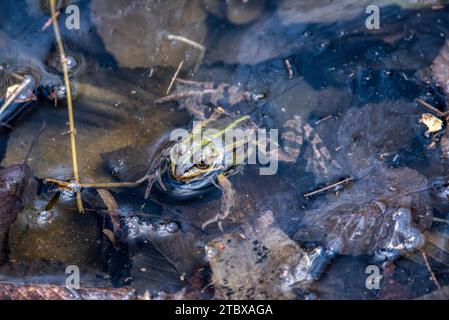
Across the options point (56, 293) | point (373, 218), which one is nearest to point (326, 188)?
point (373, 218)

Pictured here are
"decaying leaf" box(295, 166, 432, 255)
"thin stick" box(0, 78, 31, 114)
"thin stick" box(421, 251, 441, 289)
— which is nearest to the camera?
"thin stick" box(421, 251, 441, 289)

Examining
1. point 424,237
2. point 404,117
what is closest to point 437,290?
point 424,237

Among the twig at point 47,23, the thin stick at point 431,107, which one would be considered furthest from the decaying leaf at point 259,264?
the twig at point 47,23

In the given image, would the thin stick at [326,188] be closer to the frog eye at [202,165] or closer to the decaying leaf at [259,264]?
the decaying leaf at [259,264]

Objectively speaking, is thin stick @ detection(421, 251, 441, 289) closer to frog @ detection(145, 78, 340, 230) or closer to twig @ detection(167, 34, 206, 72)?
frog @ detection(145, 78, 340, 230)

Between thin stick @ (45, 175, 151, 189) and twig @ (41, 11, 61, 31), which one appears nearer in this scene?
thin stick @ (45, 175, 151, 189)

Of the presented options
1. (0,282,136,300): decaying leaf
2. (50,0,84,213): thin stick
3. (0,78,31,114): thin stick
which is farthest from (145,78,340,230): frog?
(0,78,31,114): thin stick
